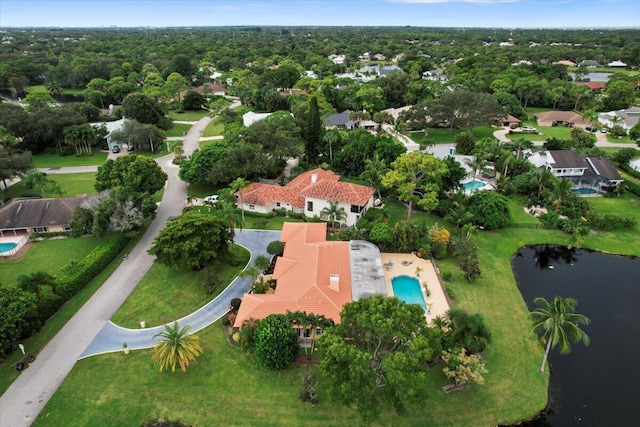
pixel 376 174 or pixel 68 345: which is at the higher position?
pixel 376 174

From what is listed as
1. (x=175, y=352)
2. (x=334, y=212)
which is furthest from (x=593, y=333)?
(x=175, y=352)

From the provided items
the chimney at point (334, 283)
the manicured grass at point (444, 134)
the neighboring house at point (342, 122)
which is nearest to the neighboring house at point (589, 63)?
the manicured grass at point (444, 134)

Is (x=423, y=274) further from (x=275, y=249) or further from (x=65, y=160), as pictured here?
(x=65, y=160)

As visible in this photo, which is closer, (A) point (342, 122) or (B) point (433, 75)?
(A) point (342, 122)

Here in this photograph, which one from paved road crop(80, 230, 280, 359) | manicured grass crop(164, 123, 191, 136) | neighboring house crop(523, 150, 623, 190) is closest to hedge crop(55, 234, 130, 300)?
paved road crop(80, 230, 280, 359)

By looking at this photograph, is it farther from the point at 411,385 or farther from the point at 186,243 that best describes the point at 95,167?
the point at 411,385
